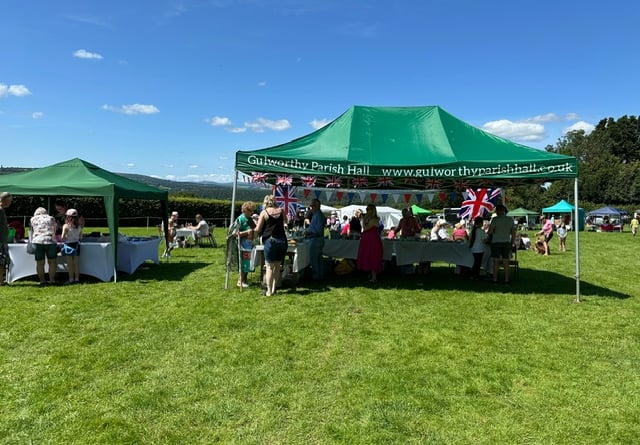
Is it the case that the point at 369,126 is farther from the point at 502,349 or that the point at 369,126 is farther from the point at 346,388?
the point at 346,388

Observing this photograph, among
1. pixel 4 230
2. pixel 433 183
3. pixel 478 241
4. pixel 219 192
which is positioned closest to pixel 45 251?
pixel 4 230

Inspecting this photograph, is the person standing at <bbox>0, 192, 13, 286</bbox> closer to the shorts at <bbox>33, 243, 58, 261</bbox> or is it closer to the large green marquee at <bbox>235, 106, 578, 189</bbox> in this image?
the shorts at <bbox>33, 243, 58, 261</bbox>

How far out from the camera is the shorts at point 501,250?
26.2 feet

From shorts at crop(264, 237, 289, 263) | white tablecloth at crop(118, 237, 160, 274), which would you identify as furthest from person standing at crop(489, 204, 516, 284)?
white tablecloth at crop(118, 237, 160, 274)

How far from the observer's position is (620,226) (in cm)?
3130

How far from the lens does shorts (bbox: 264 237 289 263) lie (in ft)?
21.6

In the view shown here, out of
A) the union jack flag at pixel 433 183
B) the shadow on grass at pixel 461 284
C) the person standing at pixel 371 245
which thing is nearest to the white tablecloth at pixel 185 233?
the shadow on grass at pixel 461 284

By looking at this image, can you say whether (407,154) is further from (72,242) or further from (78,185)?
(72,242)

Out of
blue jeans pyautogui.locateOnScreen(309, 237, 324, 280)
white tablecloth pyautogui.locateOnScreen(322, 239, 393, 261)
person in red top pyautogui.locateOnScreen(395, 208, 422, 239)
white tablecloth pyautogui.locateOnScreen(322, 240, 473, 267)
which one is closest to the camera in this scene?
blue jeans pyautogui.locateOnScreen(309, 237, 324, 280)

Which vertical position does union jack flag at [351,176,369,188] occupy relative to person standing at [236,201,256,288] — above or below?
above

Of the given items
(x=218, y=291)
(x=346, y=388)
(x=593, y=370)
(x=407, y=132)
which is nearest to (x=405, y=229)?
(x=407, y=132)

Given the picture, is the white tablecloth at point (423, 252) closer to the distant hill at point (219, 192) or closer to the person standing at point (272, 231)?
the person standing at point (272, 231)

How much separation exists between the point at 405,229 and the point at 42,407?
24.6ft

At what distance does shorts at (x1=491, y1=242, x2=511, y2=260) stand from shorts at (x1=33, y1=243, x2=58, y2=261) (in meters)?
7.57
